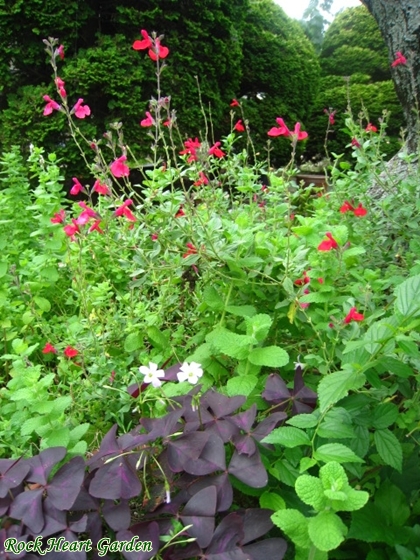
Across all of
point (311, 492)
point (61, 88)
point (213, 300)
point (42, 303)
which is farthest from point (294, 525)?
point (61, 88)

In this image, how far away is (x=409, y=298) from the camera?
103 cm

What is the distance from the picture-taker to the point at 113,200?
185cm

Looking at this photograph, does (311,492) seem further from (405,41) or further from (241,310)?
(405,41)

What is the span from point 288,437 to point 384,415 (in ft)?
0.82

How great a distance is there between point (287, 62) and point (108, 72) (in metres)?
3.40

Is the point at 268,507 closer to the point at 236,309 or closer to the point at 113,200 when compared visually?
the point at 236,309

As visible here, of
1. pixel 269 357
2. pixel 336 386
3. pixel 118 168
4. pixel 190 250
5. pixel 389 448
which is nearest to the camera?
pixel 336 386

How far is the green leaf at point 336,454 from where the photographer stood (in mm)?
1080

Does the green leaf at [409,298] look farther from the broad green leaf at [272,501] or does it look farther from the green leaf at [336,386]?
the broad green leaf at [272,501]

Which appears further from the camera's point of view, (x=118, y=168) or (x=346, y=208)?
(x=346, y=208)

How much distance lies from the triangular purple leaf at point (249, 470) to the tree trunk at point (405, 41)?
2.42 metres

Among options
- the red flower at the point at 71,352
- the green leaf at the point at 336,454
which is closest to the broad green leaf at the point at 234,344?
the green leaf at the point at 336,454

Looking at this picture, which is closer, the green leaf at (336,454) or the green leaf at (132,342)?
the green leaf at (336,454)

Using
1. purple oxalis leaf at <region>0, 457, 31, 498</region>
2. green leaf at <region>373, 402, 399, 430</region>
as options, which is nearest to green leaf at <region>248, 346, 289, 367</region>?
green leaf at <region>373, 402, 399, 430</region>
